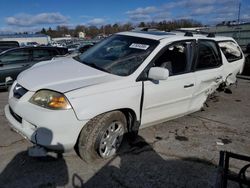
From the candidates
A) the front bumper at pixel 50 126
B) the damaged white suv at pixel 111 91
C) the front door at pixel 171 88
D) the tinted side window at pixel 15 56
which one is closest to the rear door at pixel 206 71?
the damaged white suv at pixel 111 91

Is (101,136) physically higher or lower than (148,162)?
higher

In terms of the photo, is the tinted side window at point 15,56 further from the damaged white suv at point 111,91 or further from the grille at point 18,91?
the grille at point 18,91

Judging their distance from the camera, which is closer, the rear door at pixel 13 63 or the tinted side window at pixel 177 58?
the tinted side window at pixel 177 58

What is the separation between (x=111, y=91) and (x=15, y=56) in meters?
5.79

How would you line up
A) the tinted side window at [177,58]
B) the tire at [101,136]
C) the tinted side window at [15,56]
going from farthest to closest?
1. the tinted side window at [15,56]
2. the tinted side window at [177,58]
3. the tire at [101,136]

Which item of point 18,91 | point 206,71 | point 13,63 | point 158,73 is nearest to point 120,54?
point 158,73

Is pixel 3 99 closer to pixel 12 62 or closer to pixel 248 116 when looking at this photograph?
pixel 12 62

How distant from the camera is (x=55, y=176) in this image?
3191mm

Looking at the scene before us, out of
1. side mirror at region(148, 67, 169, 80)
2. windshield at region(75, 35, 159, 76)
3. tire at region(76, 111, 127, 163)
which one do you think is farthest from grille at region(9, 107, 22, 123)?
side mirror at region(148, 67, 169, 80)

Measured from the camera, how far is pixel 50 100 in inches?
121

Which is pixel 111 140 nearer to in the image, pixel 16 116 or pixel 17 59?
pixel 16 116

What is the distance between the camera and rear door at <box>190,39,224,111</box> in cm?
466

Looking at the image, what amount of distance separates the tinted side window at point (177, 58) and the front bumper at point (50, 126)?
5.97 ft

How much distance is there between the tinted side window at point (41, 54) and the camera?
851cm
